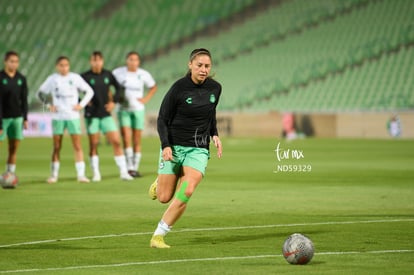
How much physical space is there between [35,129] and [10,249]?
119 ft

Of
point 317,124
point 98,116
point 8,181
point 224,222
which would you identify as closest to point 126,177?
point 98,116

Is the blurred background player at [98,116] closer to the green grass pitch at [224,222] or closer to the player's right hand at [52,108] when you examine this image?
the green grass pitch at [224,222]

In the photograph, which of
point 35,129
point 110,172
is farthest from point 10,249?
point 35,129

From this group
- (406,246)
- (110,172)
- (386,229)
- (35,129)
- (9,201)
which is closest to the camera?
(406,246)

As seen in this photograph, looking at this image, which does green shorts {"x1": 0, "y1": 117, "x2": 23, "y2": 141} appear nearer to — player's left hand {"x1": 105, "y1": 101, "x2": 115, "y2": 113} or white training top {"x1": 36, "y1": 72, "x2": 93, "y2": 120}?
white training top {"x1": 36, "y1": 72, "x2": 93, "y2": 120}

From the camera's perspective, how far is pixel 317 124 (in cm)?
4284

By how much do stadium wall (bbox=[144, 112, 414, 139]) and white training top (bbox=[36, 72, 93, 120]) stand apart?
2290cm

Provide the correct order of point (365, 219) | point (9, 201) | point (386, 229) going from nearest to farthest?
point (386, 229) → point (365, 219) → point (9, 201)

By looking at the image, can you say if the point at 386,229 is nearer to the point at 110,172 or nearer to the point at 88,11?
the point at 110,172

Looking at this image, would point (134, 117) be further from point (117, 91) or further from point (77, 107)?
point (77, 107)

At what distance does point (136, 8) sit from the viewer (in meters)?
57.3

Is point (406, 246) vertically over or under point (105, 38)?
under

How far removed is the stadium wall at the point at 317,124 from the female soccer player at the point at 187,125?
99.3 ft

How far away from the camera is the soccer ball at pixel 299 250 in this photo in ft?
27.7
